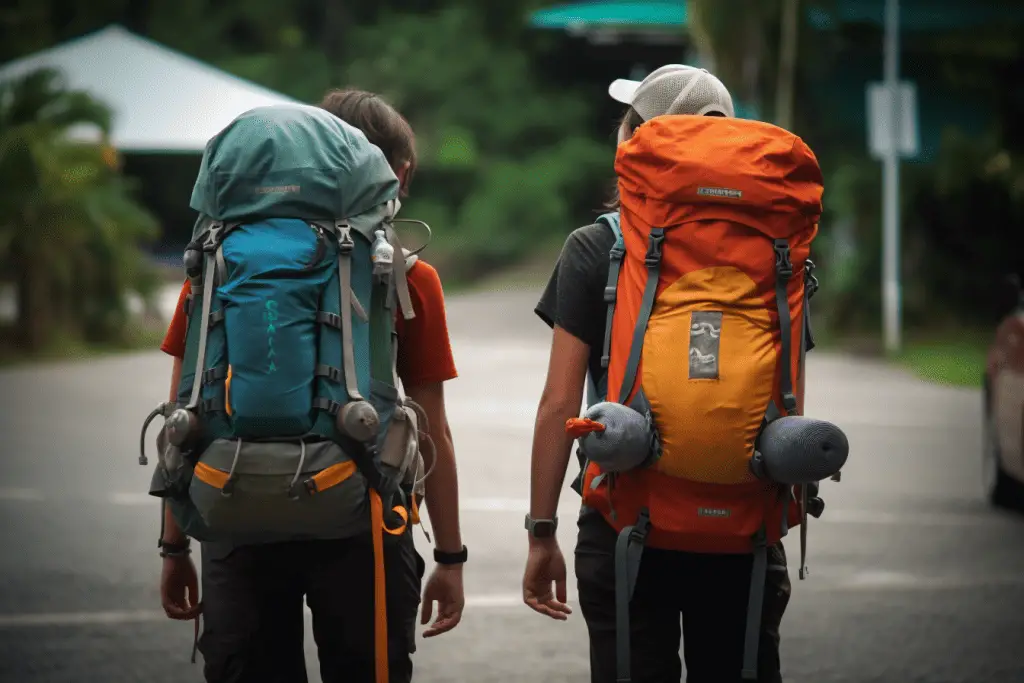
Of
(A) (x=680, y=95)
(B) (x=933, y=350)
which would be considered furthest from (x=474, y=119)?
(A) (x=680, y=95)

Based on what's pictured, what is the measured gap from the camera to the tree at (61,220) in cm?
1941

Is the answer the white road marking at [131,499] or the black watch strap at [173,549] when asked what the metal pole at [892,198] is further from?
the black watch strap at [173,549]

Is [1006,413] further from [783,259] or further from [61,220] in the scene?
[61,220]

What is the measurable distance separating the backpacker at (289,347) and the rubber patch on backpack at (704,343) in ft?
1.98

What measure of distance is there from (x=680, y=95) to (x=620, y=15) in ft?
81.4

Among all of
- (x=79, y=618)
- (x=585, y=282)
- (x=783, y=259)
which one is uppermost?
(x=783, y=259)

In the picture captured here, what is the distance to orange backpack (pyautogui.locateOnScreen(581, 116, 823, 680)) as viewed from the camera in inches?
126

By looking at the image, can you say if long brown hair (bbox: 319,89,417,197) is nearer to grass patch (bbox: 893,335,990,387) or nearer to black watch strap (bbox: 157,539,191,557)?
black watch strap (bbox: 157,539,191,557)

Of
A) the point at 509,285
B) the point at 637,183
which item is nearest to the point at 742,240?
the point at 637,183

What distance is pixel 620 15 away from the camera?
27.9 meters

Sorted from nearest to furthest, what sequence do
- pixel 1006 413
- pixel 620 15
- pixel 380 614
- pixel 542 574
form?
1. pixel 380 614
2. pixel 542 574
3. pixel 1006 413
4. pixel 620 15

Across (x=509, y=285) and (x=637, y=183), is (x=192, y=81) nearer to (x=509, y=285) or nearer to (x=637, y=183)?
(x=509, y=285)

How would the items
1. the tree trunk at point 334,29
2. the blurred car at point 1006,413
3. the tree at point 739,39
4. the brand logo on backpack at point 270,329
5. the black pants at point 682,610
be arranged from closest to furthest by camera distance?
the brand logo on backpack at point 270,329
the black pants at point 682,610
the blurred car at point 1006,413
the tree at point 739,39
the tree trunk at point 334,29

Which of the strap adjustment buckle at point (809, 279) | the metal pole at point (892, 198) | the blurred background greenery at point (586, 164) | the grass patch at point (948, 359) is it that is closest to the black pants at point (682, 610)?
the strap adjustment buckle at point (809, 279)
